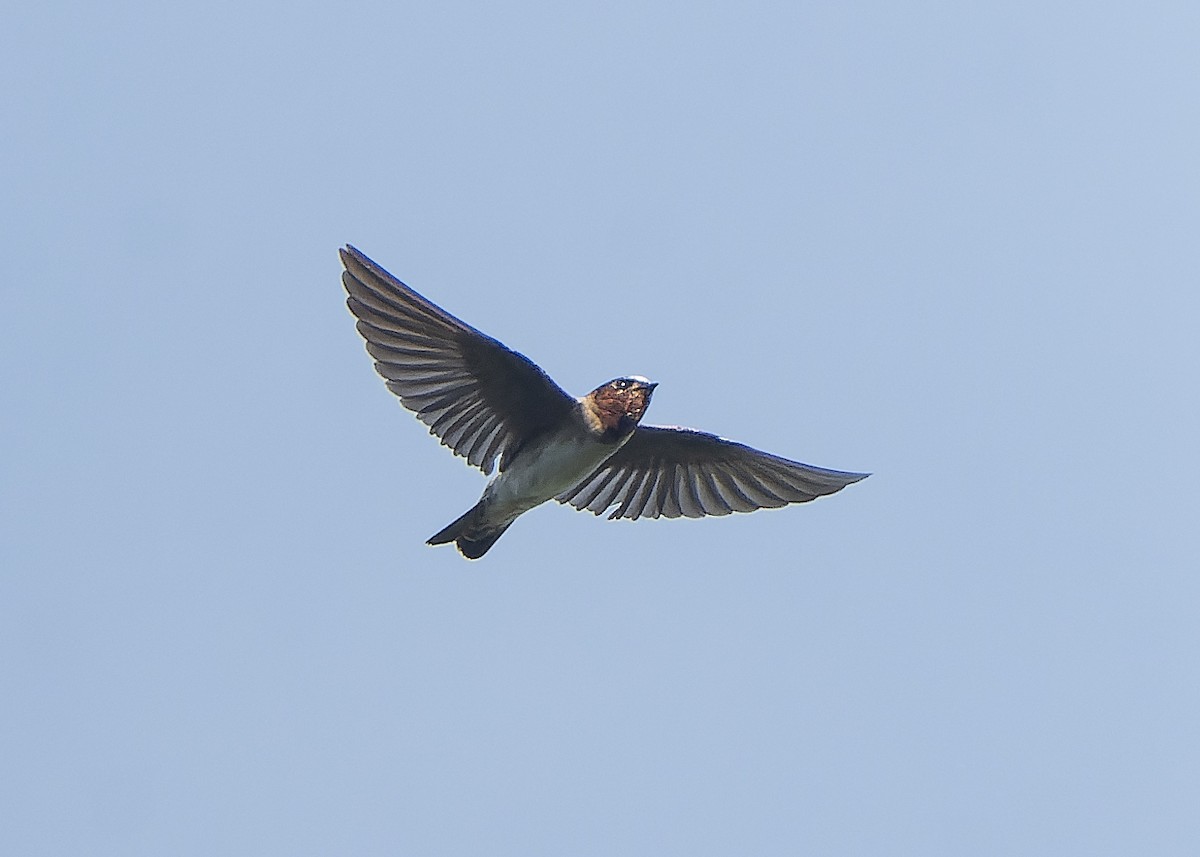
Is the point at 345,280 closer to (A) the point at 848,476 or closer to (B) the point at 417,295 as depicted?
(B) the point at 417,295

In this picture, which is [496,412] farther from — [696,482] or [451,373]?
[696,482]

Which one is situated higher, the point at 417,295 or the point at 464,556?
the point at 417,295

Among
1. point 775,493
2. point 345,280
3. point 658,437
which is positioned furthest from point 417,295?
point 775,493

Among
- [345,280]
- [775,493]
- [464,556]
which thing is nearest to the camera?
[345,280]

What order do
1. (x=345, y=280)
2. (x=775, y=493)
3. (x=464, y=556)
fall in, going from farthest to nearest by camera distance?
(x=775, y=493) < (x=464, y=556) < (x=345, y=280)

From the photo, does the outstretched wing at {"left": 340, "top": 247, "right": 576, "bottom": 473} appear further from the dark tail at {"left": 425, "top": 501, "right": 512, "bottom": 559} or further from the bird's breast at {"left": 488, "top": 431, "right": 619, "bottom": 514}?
the dark tail at {"left": 425, "top": 501, "right": 512, "bottom": 559}

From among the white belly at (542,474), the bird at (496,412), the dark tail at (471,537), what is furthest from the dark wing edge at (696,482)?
the white belly at (542,474)

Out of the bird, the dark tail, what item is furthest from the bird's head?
the dark tail
